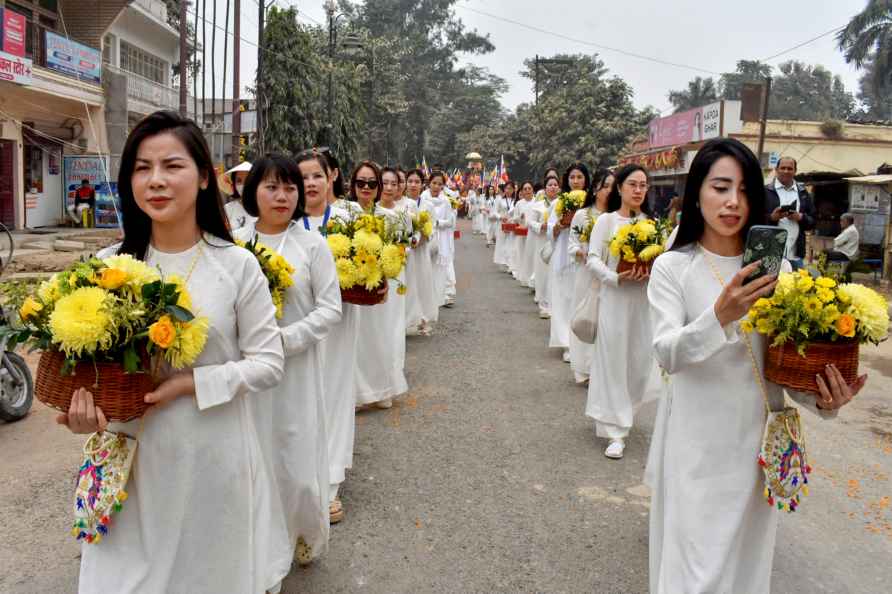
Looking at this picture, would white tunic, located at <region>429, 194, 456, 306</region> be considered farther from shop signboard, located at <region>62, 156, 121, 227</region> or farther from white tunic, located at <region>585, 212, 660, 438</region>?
shop signboard, located at <region>62, 156, 121, 227</region>

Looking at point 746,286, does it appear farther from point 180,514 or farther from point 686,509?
point 180,514

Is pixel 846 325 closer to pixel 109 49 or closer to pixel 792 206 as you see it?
pixel 792 206

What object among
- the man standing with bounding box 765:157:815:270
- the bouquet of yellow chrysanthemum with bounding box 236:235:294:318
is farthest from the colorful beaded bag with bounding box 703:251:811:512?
the man standing with bounding box 765:157:815:270

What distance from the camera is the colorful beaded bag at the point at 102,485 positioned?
232cm

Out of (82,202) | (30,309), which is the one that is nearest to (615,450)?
(30,309)

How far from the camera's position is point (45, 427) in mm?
6391

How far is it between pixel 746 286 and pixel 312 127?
26614 mm

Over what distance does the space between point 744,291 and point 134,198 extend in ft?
6.42

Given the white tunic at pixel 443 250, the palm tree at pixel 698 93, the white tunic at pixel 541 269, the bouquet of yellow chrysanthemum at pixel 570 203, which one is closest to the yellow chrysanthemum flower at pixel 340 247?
the bouquet of yellow chrysanthemum at pixel 570 203

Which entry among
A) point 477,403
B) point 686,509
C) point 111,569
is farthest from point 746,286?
point 477,403

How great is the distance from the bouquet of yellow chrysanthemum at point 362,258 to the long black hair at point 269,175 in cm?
96

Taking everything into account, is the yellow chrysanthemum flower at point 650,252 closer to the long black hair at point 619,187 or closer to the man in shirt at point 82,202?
the long black hair at point 619,187

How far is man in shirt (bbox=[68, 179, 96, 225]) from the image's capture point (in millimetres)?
22672

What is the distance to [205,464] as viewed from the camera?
2.47 metres
